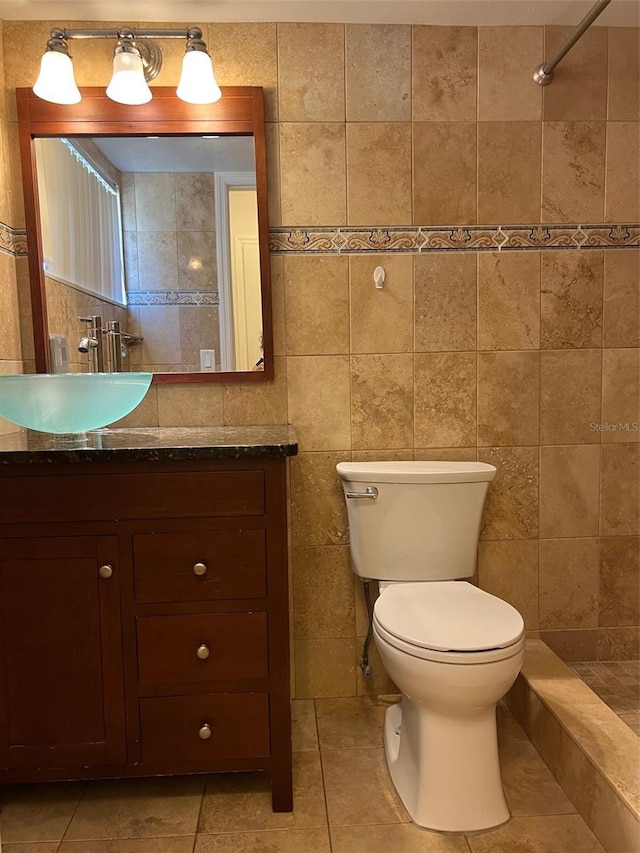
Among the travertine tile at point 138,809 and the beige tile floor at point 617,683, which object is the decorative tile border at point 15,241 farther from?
the beige tile floor at point 617,683

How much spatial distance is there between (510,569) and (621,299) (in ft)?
3.16

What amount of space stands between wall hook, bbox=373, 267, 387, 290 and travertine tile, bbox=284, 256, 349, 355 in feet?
0.29

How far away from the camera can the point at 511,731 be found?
1.84 metres

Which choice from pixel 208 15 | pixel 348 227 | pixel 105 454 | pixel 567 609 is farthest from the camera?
pixel 567 609

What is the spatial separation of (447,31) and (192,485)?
5.17 feet

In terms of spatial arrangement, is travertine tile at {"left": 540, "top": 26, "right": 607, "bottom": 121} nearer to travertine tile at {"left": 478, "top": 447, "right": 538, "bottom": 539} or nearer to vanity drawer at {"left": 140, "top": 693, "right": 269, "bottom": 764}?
travertine tile at {"left": 478, "top": 447, "right": 538, "bottom": 539}

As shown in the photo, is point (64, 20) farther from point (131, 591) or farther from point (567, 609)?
point (567, 609)

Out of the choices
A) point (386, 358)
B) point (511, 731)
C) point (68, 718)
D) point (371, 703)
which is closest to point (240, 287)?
point (386, 358)

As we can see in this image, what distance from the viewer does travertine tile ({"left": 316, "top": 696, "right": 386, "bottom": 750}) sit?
1.80 metres

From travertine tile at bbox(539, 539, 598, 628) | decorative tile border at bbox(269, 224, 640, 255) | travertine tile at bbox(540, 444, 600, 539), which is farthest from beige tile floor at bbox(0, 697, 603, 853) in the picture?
decorative tile border at bbox(269, 224, 640, 255)

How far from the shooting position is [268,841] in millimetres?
1423

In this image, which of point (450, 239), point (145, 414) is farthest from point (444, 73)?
point (145, 414)

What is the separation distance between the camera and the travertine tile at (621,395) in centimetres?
200

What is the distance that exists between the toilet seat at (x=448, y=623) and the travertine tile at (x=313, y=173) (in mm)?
1156
